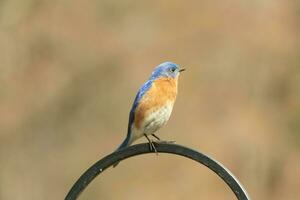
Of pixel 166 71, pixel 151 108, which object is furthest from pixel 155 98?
pixel 166 71

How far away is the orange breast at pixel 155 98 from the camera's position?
16.4 feet

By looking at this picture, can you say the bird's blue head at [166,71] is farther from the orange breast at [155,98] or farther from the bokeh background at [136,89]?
the bokeh background at [136,89]

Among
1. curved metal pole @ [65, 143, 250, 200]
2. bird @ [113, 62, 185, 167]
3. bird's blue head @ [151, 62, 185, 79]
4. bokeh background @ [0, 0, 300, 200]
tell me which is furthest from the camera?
bokeh background @ [0, 0, 300, 200]

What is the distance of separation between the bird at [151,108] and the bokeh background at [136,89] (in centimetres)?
749

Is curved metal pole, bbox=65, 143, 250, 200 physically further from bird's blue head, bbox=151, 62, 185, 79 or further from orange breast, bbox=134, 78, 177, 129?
bird's blue head, bbox=151, 62, 185, 79

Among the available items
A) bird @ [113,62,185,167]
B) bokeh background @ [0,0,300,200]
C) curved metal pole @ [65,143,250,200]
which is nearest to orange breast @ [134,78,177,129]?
bird @ [113,62,185,167]

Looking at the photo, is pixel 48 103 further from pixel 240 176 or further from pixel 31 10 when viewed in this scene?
pixel 240 176

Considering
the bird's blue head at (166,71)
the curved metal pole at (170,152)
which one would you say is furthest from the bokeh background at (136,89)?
the curved metal pole at (170,152)

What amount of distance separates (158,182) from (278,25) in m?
3.89

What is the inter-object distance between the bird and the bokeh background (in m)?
7.49

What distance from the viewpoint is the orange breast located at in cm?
501

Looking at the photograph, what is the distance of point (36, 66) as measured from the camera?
14164 mm

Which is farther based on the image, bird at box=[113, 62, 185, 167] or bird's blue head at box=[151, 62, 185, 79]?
bird's blue head at box=[151, 62, 185, 79]

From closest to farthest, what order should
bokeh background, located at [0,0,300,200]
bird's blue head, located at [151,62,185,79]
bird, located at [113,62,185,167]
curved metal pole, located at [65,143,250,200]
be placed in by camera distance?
curved metal pole, located at [65,143,250,200] < bird, located at [113,62,185,167] < bird's blue head, located at [151,62,185,79] < bokeh background, located at [0,0,300,200]
